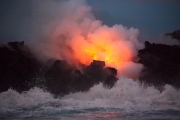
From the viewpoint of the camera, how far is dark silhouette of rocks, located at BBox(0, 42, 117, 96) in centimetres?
472

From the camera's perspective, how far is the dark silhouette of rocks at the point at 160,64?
4.93 metres

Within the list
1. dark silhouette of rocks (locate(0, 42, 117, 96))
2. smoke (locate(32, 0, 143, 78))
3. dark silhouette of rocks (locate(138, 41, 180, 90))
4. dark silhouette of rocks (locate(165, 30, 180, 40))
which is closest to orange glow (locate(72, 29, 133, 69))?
smoke (locate(32, 0, 143, 78))

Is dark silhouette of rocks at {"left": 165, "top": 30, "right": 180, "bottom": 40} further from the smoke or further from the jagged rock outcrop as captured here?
the jagged rock outcrop

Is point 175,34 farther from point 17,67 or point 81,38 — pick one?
point 17,67

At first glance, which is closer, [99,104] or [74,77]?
[99,104]

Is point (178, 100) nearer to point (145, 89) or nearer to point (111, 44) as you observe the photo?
point (145, 89)

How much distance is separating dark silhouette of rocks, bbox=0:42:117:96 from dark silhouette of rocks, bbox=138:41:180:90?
0.65m

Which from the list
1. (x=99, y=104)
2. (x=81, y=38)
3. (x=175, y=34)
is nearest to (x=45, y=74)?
(x=81, y=38)

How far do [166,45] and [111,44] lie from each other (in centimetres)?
111

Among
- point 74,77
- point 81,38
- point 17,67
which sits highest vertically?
point 81,38

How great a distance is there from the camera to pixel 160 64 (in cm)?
503

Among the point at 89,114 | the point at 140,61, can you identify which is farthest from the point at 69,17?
the point at 89,114

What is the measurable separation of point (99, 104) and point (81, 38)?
130 centimetres

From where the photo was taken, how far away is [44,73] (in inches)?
194
